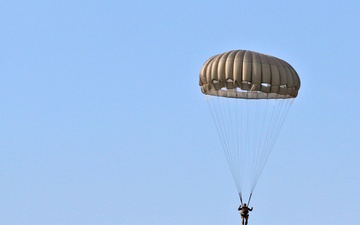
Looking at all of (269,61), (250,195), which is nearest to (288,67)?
(269,61)

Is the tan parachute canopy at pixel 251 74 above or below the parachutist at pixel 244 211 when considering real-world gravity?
above

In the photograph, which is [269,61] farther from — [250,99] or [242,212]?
[242,212]

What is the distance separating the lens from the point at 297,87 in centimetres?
8175

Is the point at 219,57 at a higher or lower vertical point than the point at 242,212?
higher

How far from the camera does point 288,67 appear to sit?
81.5 metres

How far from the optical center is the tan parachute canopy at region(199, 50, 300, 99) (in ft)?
263

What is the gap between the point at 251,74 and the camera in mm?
80188

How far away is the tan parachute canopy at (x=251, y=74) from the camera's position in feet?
263

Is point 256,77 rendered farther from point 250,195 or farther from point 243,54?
point 250,195

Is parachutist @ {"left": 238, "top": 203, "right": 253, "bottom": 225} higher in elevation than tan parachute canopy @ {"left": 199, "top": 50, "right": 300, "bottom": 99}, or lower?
lower

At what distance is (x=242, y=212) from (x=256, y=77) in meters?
7.97

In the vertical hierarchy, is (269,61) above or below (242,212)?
above

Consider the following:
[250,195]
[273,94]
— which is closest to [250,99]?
[273,94]

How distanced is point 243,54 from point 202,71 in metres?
2.72
